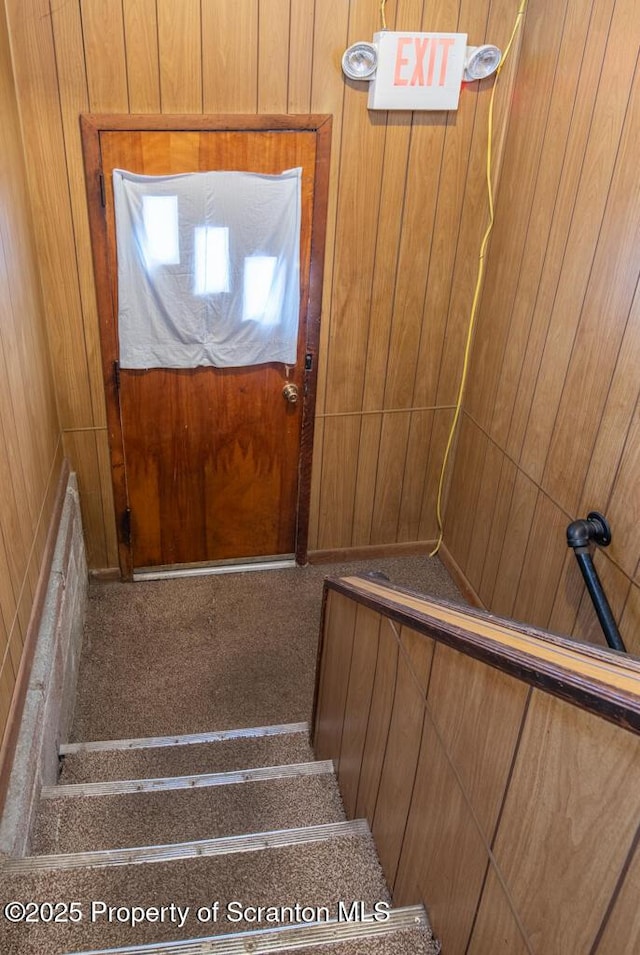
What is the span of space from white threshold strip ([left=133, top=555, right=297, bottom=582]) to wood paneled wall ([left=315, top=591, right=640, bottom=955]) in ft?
6.44

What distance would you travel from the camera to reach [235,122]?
→ 2734 mm

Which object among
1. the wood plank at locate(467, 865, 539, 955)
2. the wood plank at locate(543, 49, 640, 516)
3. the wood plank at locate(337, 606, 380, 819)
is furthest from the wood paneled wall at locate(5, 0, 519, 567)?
the wood plank at locate(467, 865, 539, 955)

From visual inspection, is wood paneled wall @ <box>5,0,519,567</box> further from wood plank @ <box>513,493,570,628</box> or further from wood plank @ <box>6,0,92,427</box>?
wood plank @ <box>513,493,570,628</box>

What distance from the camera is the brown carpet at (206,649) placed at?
2.87m

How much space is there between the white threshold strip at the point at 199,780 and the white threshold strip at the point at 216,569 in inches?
54.0

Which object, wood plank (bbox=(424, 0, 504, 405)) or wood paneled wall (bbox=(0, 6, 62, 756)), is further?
wood plank (bbox=(424, 0, 504, 405))

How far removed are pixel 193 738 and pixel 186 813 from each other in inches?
18.2

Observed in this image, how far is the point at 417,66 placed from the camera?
274 cm

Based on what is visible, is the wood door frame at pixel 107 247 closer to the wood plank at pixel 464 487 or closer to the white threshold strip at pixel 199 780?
the wood plank at pixel 464 487

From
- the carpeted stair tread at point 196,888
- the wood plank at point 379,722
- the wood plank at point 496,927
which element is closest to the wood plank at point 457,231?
the wood plank at point 379,722

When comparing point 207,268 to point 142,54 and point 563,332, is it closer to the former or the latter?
point 142,54

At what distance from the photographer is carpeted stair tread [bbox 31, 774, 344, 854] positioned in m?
1.99

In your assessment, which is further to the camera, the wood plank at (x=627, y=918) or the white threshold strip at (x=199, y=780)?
the white threshold strip at (x=199, y=780)

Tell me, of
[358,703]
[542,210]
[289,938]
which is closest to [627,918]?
[289,938]
